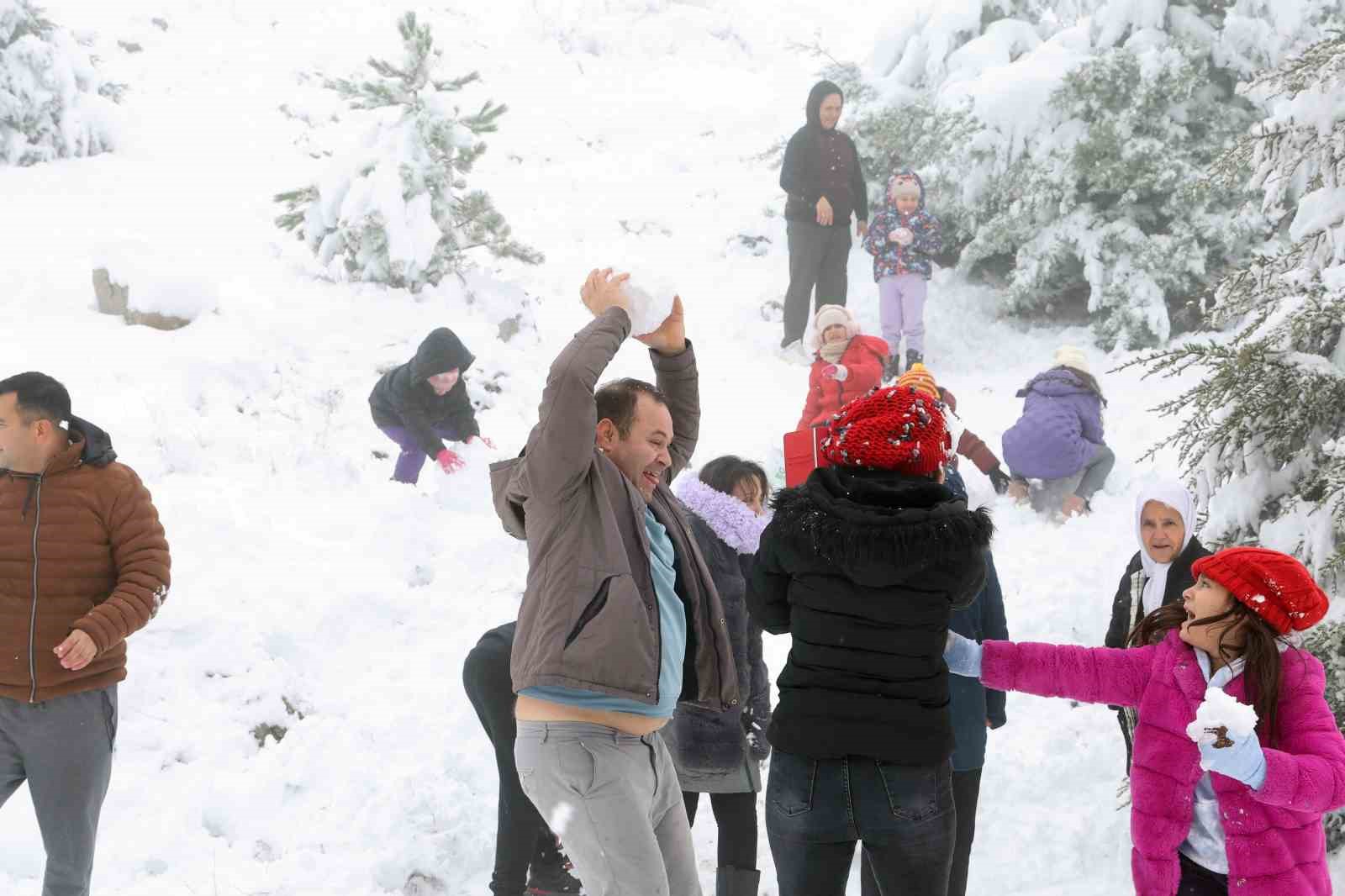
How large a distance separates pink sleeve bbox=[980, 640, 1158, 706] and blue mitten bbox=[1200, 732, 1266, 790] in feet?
1.56

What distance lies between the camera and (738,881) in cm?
445

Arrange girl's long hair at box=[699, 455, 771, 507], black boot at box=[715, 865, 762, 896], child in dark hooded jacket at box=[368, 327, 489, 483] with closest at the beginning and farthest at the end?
1. black boot at box=[715, 865, 762, 896]
2. girl's long hair at box=[699, 455, 771, 507]
3. child in dark hooded jacket at box=[368, 327, 489, 483]

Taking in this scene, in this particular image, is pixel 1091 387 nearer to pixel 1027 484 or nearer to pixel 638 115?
pixel 1027 484

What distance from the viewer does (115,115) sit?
51.7ft

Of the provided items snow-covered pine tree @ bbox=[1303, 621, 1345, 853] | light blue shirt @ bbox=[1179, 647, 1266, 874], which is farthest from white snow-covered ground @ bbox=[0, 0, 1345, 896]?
light blue shirt @ bbox=[1179, 647, 1266, 874]

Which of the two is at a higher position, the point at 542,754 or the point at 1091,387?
the point at 1091,387

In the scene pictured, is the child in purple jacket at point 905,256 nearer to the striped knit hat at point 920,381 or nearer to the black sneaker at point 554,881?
the striped knit hat at point 920,381

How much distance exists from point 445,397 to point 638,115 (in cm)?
1487

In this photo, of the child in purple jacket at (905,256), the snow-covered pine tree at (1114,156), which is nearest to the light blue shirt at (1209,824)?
the child in purple jacket at (905,256)

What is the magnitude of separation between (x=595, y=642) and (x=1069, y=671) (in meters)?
1.50

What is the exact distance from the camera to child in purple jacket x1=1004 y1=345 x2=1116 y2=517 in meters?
8.38

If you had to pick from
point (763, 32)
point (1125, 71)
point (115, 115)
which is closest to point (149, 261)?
point (115, 115)

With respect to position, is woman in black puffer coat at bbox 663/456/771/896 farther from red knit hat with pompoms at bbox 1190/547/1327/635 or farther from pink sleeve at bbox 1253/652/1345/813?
pink sleeve at bbox 1253/652/1345/813

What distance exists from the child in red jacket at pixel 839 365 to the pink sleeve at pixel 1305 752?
501 centimetres
